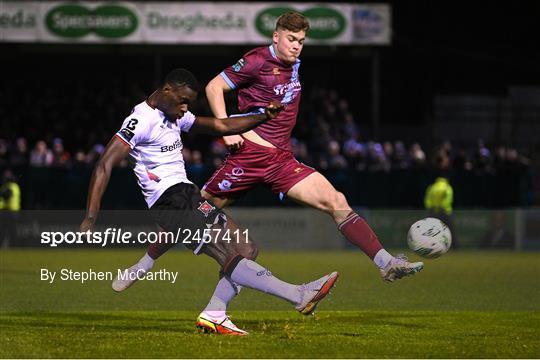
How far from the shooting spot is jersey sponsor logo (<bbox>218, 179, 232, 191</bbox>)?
31.4 feet

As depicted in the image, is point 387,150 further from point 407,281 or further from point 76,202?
point 407,281

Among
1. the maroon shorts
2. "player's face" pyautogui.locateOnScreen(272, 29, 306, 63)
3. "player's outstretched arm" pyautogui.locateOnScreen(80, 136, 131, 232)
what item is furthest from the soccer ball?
"player's outstretched arm" pyautogui.locateOnScreen(80, 136, 131, 232)

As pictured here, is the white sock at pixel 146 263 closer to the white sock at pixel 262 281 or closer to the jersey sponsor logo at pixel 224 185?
the jersey sponsor logo at pixel 224 185

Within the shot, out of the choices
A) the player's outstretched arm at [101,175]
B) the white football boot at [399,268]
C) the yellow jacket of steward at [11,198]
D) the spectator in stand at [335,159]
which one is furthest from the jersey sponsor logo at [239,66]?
the spectator in stand at [335,159]

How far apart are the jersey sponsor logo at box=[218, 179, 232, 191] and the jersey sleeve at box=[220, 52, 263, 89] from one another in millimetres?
833

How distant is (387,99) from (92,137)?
11196 mm

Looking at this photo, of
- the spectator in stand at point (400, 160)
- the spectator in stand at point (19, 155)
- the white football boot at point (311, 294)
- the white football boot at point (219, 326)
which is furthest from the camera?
the spectator in stand at point (400, 160)

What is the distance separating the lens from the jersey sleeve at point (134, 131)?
8602 millimetres

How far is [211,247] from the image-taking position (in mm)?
8820

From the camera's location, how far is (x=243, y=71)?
9695 mm

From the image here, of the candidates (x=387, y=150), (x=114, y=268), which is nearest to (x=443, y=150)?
(x=387, y=150)

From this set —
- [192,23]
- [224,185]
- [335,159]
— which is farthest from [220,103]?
[192,23]

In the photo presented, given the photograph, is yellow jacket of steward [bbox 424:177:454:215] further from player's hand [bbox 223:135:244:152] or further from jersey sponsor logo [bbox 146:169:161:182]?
jersey sponsor logo [bbox 146:169:161:182]

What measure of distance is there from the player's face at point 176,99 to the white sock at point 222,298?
1419 millimetres
